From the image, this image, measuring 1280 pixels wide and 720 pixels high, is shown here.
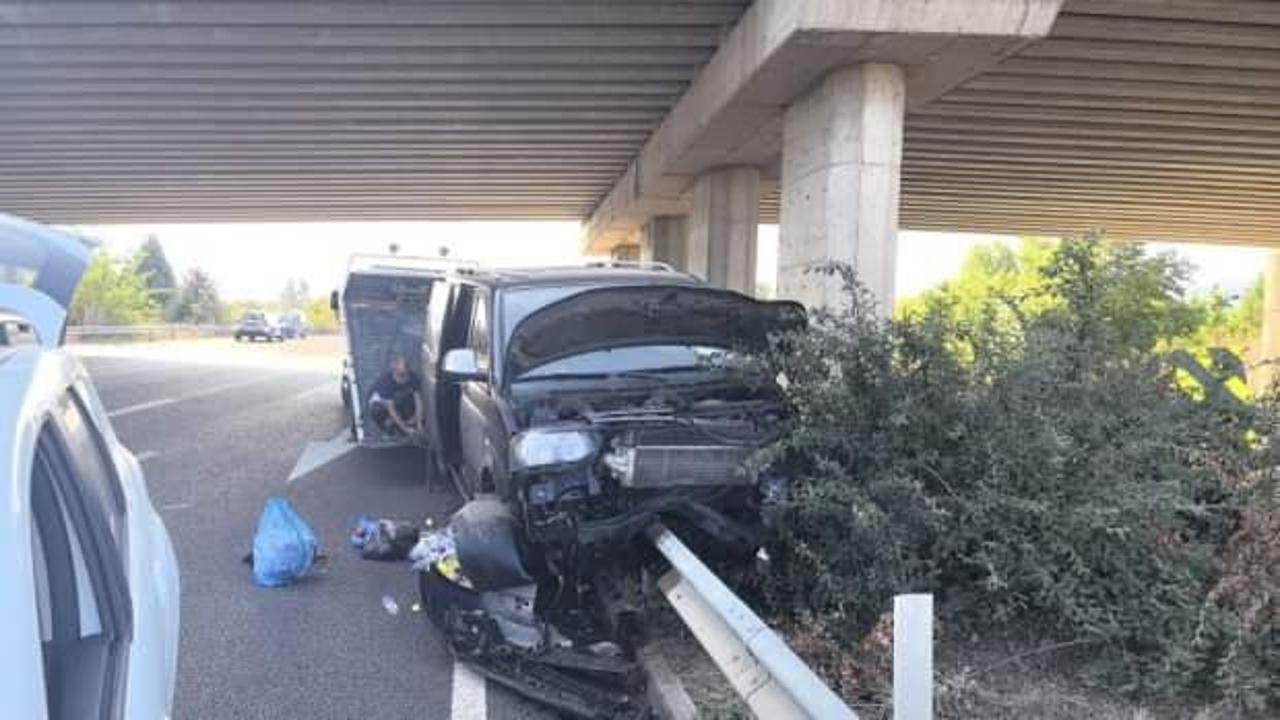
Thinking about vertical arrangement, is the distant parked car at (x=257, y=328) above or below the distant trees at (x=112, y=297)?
below

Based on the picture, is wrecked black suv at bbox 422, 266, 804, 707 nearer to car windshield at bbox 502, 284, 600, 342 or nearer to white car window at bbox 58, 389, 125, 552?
car windshield at bbox 502, 284, 600, 342

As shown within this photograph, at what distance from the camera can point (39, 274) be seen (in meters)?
2.61

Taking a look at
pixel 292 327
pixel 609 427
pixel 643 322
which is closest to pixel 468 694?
pixel 609 427

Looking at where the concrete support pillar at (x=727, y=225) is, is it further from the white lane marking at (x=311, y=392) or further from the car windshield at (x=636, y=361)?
the car windshield at (x=636, y=361)

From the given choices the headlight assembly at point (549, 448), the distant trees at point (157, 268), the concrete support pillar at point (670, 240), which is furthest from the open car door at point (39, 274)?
the distant trees at point (157, 268)

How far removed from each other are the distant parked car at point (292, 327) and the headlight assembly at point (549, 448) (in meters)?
58.9

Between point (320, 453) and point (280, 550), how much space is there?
5.70 meters

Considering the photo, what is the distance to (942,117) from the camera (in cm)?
1572

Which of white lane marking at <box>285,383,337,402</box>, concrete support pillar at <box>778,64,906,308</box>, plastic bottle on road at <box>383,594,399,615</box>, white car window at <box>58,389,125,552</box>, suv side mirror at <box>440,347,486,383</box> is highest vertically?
concrete support pillar at <box>778,64,906,308</box>

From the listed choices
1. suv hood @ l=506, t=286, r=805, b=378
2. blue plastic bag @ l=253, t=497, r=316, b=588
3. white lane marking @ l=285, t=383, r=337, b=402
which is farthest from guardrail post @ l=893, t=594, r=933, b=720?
white lane marking @ l=285, t=383, r=337, b=402

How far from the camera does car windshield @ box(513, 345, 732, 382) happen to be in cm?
586

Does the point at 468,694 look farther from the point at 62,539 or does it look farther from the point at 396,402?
the point at 396,402

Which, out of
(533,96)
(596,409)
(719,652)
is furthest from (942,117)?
(719,652)

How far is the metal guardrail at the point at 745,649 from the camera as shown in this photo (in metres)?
3.27
